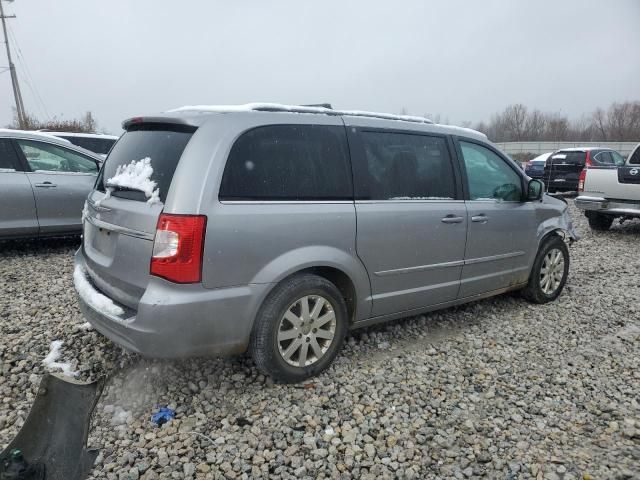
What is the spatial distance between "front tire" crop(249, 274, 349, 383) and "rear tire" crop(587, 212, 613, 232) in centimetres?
771

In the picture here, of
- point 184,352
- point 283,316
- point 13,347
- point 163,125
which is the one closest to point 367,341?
point 283,316

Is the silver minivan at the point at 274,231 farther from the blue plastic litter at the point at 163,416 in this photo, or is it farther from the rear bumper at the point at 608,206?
the rear bumper at the point at 608,206

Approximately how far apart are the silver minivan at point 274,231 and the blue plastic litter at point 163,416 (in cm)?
43

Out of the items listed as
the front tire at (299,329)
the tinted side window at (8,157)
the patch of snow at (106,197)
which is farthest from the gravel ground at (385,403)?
the tinted side window at (8,157)

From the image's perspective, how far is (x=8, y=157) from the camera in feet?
19.1

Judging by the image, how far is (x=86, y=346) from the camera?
3488mm

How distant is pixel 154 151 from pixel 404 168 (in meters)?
1.79

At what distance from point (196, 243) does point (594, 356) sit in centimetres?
318

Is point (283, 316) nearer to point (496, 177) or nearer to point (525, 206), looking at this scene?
point (496, 177)

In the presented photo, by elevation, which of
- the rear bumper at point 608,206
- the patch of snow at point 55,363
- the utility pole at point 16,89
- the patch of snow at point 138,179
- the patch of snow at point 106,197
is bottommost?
the patch of snow at point 55,363

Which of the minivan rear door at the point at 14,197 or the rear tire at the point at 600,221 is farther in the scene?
the rear tire at the point at 600,221

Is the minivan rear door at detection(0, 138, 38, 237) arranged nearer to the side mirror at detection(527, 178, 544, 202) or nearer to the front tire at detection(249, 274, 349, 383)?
the front tire at detection(249, 274, 349, 383)

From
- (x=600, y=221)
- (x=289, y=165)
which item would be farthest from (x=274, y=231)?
(x=600, y=221)

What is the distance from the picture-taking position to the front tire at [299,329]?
2.82 meters
